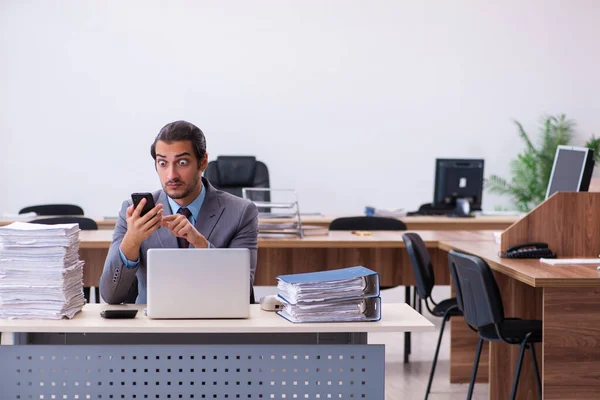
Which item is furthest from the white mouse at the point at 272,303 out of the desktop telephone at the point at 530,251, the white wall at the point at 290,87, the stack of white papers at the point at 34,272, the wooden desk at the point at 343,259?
the white wall at the point at 290,87

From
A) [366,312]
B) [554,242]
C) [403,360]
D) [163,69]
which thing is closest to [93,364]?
[366,312]

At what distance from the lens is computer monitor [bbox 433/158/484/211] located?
7273mm

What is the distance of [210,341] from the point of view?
2.57 m

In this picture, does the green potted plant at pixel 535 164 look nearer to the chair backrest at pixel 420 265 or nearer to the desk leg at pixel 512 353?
the chair backrest at pixel 420 265

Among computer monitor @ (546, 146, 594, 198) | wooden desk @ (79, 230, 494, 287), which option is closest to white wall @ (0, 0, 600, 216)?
wooden desk @ (79, 230, 494, 287)

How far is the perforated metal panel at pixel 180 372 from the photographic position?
240cm

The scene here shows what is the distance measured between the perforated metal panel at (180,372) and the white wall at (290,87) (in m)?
6.72

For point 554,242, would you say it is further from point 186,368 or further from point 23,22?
point 23,22

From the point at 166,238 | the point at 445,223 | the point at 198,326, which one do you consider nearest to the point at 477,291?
the point at 166,238

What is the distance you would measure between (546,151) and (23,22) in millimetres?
5861

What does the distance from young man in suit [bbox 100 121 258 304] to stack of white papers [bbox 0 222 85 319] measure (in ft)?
0.77

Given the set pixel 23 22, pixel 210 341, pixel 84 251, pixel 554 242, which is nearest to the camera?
pixel 210 341

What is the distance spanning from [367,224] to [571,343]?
104 inches

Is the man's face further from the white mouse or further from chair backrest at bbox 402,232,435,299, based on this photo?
chair backrest at bbox 402,232,435,299
